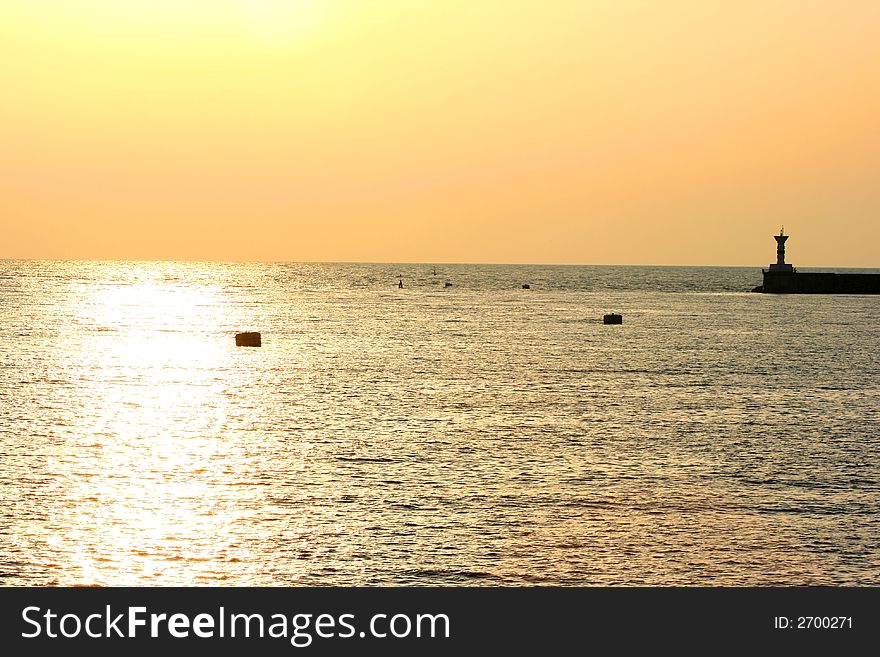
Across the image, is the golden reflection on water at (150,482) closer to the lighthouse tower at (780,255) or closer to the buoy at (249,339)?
the buoy at (249,339)

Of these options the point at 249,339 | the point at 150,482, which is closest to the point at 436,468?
the point at 150,482

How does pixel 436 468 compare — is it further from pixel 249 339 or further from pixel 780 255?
pixel 780 255

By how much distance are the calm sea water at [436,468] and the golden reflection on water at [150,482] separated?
4.0 inches

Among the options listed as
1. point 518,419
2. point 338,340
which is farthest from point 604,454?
point 338,340

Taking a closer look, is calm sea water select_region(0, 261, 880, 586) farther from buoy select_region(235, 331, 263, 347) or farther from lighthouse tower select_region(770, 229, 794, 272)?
lighthouse tower select_region(770, 229, 794, 272)

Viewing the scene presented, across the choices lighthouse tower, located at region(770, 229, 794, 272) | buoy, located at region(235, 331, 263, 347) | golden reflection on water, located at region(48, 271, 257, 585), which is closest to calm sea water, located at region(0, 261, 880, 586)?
golden reflection on water, located at region(48, 271, 257, 585)

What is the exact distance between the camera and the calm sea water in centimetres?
2386

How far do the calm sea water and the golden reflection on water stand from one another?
0.10m

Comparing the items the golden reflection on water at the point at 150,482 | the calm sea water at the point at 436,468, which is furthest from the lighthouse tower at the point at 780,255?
the golden reflection on water at the point at 150,482

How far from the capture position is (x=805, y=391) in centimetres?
5697

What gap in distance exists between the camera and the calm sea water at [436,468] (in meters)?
23.9

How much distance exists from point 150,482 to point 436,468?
25.7 feet

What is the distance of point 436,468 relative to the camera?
3353 cm
